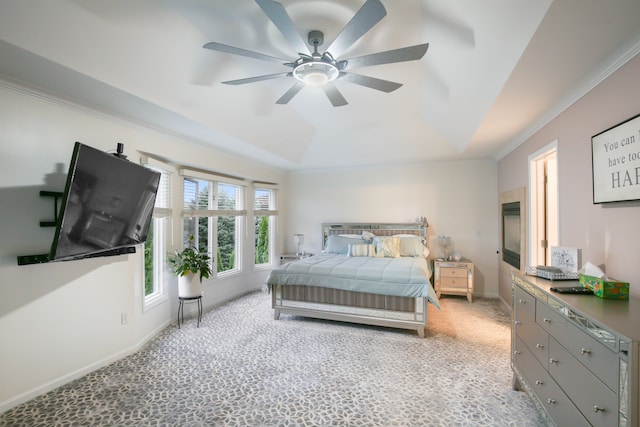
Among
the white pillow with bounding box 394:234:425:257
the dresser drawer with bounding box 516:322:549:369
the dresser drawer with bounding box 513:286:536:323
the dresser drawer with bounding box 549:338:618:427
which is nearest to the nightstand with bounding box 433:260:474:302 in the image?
the white pillow with bounding box 394:234:425:257

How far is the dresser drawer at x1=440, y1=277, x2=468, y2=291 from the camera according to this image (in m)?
4.80

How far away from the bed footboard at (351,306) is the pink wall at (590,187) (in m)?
1.68

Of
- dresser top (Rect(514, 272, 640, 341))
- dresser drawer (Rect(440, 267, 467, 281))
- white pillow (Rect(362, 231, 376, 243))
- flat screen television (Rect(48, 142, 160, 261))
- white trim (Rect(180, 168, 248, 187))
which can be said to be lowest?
dresser drawer (Rect(440, 267, 467, 281))

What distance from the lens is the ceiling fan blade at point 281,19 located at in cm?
155

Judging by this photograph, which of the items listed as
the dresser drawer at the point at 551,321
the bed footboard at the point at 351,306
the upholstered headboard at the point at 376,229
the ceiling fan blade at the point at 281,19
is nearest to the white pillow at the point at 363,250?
the upholstered headboard at the point at 376,229

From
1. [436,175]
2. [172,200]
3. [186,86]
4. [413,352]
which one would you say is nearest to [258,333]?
[413,352]

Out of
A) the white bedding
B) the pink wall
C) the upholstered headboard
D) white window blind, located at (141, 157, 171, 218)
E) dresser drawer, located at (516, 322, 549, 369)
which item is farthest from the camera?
the upholstered headboard

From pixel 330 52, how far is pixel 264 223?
4338 millimetres

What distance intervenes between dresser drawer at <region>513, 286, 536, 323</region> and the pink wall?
20.6 inches

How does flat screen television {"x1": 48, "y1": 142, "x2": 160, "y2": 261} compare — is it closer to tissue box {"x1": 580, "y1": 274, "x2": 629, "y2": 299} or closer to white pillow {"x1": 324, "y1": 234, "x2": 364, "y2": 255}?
white pillow {"x1": 324, "y1": 234, "x2": 364, "y2": 255}

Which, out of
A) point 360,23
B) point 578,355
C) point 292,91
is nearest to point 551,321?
point 578,355

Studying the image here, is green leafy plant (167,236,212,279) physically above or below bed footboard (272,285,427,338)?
above

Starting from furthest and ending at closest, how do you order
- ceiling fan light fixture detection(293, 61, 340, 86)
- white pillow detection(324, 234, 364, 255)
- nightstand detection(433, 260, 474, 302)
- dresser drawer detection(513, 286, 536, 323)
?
white pillow detection(324, 234, 364, 255) → nightstand detection(433, 260, 474, 302) → ceiling fan light fixture detection(293, 61, 340, 86) → dresser drawer detection(513, 286, 536, 323)

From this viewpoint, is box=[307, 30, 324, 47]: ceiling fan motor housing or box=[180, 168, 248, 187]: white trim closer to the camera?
box=[307, 30, 324, 47]: ceiling fan motor housing
